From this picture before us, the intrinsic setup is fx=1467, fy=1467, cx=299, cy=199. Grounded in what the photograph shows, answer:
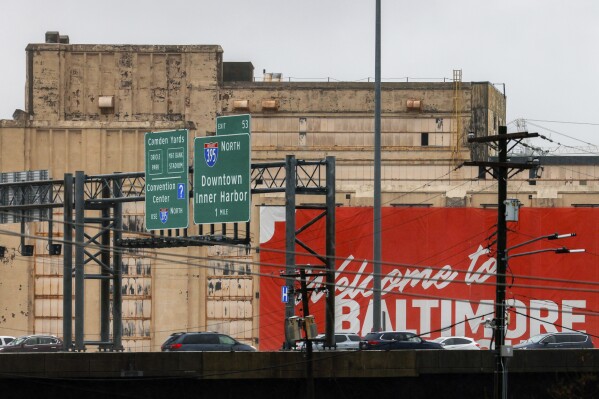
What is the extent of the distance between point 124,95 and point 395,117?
16.1 m

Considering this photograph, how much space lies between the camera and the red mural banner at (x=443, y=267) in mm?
77625

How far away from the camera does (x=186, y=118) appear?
86.2 m

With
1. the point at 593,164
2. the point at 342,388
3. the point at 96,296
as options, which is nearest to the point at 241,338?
the point at 96,296

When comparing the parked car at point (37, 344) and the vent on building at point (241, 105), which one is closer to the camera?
the parked car at point (37, 344)

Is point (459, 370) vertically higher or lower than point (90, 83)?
lower

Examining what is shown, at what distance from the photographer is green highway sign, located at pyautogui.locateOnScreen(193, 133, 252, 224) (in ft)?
167

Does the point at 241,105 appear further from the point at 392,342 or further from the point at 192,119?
the point at 392,342

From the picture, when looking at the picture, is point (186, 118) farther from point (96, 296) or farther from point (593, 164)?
point (593, 164)

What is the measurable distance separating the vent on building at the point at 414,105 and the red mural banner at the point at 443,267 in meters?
9.75

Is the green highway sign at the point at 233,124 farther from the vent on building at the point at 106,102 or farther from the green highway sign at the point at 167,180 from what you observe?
the vent on building at the point at 106,102

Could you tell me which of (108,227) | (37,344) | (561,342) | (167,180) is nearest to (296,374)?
(167,180)

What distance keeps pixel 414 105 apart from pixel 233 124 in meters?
37.0

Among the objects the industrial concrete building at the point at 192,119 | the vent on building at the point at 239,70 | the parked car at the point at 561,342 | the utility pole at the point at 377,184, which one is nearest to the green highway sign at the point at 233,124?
the utility pole at the point at 377,184

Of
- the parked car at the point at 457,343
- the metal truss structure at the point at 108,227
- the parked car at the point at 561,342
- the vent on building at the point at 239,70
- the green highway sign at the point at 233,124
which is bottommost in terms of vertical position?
the parked car at the point at 457,343
